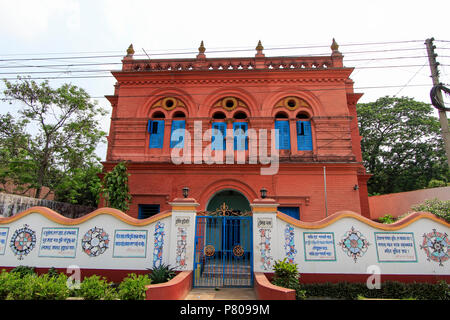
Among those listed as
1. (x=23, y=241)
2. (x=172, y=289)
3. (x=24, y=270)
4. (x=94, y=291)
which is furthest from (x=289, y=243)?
(x=23, y=241)

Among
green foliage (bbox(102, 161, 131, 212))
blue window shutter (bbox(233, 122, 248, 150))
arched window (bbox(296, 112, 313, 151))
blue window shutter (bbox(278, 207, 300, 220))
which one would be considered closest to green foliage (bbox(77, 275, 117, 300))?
green foliage (bbox(102, 161, 131, 212))

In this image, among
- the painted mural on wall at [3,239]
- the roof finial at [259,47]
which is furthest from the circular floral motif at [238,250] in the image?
the roof finial at [259,47]

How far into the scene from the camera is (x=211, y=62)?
13.6 m

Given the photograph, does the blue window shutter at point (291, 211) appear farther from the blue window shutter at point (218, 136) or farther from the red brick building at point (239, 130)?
the blue window shutter at point (218, 136)

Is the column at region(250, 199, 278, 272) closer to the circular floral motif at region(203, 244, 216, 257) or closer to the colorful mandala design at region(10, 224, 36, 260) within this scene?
the circular floral motif at region(203, 244, 216, 257)

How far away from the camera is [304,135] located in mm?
12648

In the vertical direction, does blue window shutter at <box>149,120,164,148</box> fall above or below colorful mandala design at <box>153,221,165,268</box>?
above

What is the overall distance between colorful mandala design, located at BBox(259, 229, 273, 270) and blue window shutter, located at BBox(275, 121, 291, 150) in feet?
19.7

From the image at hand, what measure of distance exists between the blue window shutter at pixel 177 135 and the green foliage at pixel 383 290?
8298 millimetres

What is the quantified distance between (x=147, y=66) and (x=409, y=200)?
16.8m

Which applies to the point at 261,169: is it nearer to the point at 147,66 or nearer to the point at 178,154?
the point at 178,154

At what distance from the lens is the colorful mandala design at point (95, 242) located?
287 inches

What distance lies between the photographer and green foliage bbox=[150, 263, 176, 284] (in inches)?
253

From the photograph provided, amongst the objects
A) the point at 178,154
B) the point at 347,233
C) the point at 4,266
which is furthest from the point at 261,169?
the point at 4,266
